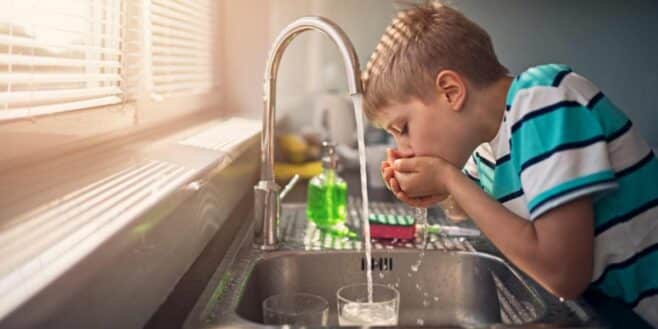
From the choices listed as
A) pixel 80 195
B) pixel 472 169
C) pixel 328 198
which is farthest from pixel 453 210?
pixel 80 195

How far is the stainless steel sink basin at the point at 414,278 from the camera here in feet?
3.73

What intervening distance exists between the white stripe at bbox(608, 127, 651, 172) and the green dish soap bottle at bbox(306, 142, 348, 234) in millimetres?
595

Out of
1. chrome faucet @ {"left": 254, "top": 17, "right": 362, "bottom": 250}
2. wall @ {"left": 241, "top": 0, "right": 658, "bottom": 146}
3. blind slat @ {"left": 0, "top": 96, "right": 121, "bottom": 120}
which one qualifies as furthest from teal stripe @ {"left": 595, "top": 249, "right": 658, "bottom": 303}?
wall @ {"left": 241, "top": 0, "right": 658, "bottom": 146}

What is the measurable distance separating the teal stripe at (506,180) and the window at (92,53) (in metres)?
0.64

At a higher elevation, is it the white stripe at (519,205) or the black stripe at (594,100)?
the black stripe at (594,100)

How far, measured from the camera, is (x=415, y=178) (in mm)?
993

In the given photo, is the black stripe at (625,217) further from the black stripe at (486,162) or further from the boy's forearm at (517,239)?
the black stripe at (486,162)

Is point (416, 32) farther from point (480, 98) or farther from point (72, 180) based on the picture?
point (72, 180)

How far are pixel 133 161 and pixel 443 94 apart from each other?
0.52 metres

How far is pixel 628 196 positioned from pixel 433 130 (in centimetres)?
28

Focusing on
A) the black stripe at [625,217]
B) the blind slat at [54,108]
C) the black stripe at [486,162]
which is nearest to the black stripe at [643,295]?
the black stripe at [625,217]

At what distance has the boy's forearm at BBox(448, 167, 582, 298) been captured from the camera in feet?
2.65

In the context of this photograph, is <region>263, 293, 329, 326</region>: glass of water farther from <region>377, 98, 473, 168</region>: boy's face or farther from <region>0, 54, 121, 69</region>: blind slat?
<region>0, 54, 121, 69</region>: blind slat

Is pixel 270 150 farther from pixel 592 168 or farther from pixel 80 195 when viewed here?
pixel 592 168
